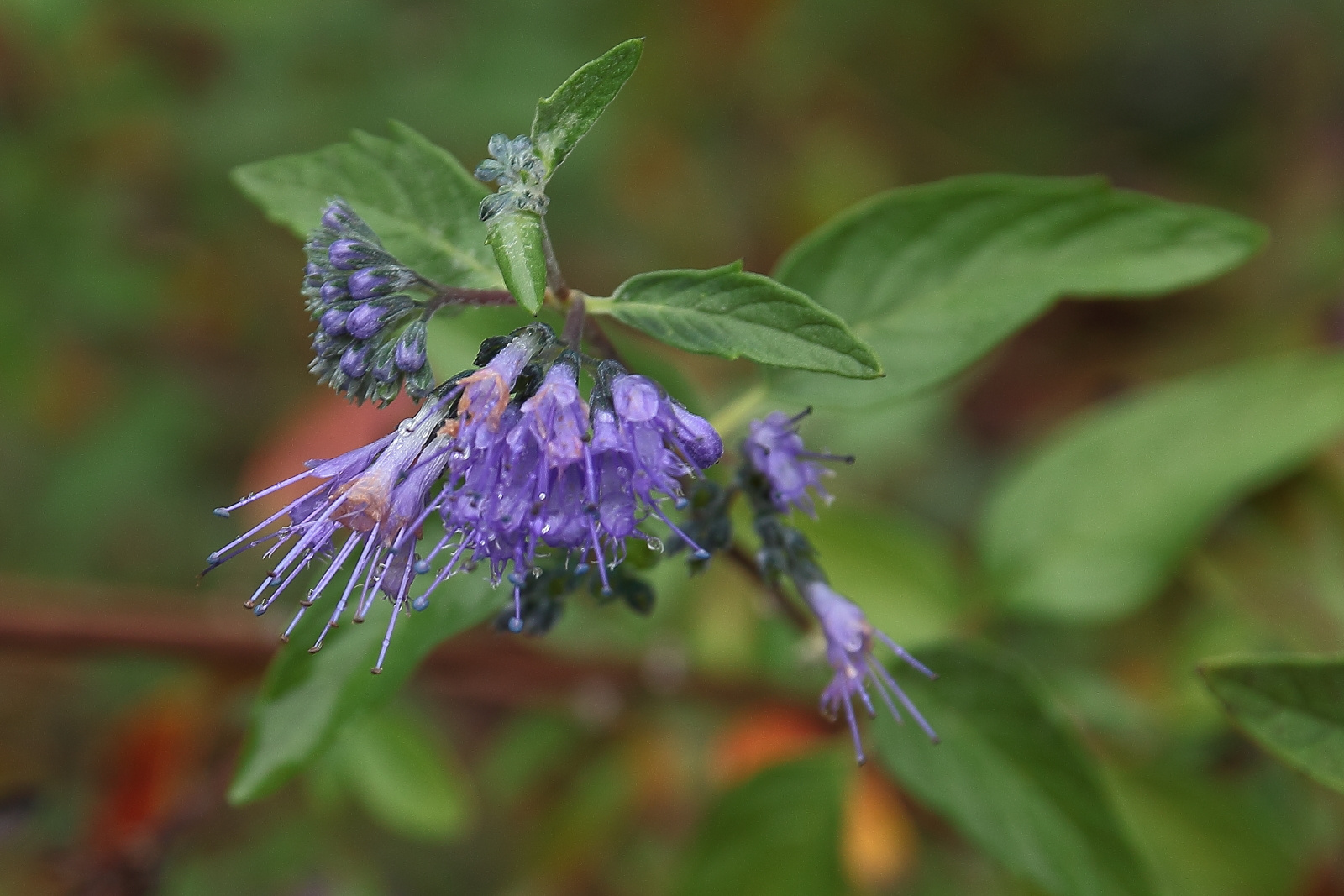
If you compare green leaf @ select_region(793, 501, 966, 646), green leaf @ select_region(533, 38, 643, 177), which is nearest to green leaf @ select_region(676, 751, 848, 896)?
green leaf @ select_region(793, 501, 966, 646)

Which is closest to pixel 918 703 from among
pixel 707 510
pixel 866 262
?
pixel 707 510

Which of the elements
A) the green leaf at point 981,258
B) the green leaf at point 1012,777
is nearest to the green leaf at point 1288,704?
the green leaf at point 1012,777

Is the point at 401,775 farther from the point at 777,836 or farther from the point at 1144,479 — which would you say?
the point at 1144,479

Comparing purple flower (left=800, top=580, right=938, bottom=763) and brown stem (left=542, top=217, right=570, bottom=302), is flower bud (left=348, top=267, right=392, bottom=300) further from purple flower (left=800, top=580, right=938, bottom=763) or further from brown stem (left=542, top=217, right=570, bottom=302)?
purple flower (left=800, top=580, right=938, bottom=763)

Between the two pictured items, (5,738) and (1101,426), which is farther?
(5,738)

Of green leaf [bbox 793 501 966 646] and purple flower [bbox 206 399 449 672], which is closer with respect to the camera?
purple flower [bbox 206 399 449 672]

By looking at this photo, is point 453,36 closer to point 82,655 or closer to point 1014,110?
point 1014,110
